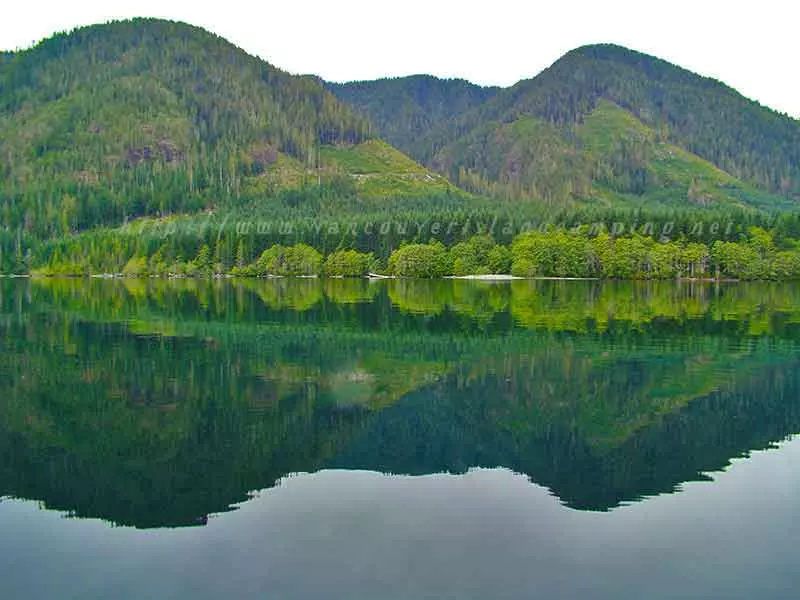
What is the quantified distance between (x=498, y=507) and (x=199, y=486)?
8944mm

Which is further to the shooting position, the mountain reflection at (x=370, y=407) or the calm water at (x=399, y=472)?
the mountain reflection at (x=370, y=407)

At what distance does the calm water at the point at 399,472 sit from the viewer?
17703 mm

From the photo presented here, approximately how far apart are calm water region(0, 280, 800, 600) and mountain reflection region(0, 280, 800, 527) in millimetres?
151

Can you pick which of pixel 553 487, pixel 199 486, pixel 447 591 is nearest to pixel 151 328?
pixel 199 486

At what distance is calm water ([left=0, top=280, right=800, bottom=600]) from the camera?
17.7 meters

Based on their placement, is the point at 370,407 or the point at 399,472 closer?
the point at 399,472

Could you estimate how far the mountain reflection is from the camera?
2447 cm

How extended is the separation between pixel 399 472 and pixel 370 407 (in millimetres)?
8834

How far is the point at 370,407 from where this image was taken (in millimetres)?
34312

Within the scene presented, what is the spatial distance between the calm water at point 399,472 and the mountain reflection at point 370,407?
15cm

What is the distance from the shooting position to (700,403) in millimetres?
35312

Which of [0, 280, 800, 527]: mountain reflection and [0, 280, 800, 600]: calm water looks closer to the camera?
[0, 280, 800, 600]: calm water

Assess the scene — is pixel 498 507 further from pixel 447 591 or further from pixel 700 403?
pixel 700 403

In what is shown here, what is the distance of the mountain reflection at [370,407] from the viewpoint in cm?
2447
